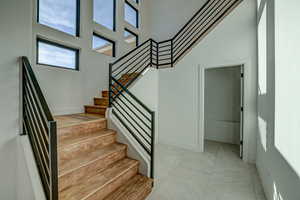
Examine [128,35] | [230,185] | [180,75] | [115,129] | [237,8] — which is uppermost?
[128,35]

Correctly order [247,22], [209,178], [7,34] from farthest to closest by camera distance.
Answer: [247,22] → [209,178] → [7,34]

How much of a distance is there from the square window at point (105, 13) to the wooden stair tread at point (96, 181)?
3.86m

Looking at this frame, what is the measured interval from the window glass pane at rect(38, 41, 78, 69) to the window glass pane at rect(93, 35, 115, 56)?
694 mm

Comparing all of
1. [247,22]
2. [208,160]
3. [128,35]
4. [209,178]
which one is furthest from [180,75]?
[128,35]

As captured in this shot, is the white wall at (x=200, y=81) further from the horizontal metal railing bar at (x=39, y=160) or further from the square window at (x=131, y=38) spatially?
the horizontal metal railing bar at (x=39, y=160)

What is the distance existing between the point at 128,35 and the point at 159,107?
3.11 m

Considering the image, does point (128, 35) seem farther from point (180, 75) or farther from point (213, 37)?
point (213, 37)

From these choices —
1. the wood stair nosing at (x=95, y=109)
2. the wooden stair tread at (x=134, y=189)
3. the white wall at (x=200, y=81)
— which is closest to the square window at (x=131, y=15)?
the white wall at (x=200, y=81)

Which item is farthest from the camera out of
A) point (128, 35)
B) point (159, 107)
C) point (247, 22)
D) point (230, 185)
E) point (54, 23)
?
point (128, 35)

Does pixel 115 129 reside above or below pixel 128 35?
below

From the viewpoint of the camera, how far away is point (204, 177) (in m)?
2.20

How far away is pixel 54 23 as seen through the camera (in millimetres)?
2885

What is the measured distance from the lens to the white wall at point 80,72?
2.77m

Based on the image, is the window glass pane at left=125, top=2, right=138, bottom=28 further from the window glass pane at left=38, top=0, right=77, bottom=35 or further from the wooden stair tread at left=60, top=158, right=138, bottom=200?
the wooden stair tread at left=60, top=158, right=138, bottom=200
